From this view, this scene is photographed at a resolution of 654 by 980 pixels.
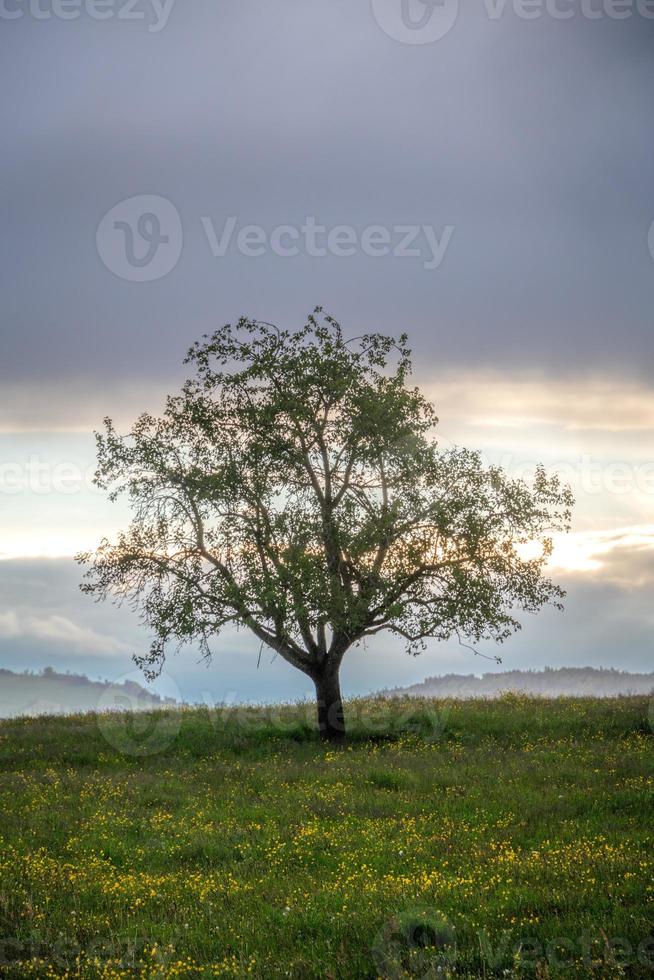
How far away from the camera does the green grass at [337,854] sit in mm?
11016

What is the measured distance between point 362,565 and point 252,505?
4203 mm

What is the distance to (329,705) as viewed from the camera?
99.0 ft

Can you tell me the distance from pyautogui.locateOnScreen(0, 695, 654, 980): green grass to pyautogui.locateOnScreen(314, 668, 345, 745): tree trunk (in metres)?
1.07

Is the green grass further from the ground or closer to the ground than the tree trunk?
closer to the ground

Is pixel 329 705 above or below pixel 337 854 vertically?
above

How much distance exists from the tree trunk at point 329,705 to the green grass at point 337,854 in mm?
1068

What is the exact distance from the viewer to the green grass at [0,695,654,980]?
1102 cm

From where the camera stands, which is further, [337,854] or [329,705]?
[329,705]

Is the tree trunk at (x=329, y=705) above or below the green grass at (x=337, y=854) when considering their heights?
above

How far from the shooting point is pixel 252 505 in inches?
1158

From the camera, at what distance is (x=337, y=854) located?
51.2 feet

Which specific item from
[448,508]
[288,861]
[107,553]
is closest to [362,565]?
[448,508]

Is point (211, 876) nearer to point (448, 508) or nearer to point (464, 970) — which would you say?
point (464, 970)

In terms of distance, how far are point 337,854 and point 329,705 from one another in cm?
1460
